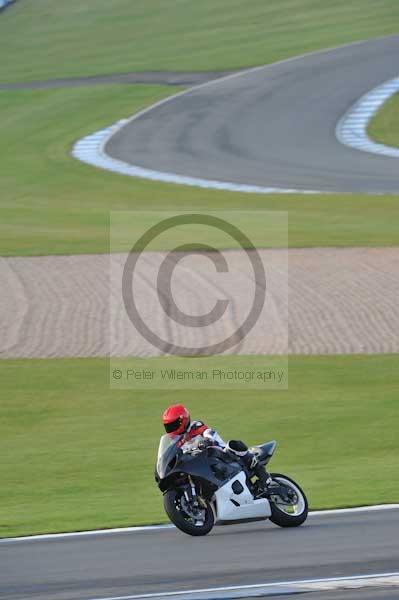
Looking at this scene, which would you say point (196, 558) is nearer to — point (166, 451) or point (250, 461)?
point (166, 451)

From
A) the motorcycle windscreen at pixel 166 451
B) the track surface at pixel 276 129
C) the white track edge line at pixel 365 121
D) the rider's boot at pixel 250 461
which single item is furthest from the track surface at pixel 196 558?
the white track edge line at pixel 365 121

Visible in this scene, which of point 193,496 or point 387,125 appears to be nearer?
point 193,496

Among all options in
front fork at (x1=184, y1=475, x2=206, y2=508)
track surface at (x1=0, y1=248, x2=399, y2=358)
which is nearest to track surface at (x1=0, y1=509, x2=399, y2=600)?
front fork at (x1=184, y1=475, x2=206, y2=508)

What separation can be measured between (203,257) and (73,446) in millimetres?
12749

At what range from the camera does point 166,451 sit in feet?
40.7

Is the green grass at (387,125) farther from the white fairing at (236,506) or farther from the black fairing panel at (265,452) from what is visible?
the white fairing at (236,506)

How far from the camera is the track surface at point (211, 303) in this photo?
73.8ft

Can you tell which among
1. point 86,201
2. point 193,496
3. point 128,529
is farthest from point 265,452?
point 86,201

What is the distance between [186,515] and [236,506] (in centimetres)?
50

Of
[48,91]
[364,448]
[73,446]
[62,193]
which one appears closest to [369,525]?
[364,448]

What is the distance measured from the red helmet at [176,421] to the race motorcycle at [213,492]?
0.08 meters

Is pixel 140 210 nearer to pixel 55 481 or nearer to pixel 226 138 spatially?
pixel 226 138

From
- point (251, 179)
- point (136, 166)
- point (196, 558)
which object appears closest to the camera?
point (196, 558)

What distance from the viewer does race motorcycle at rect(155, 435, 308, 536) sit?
1220 cm
